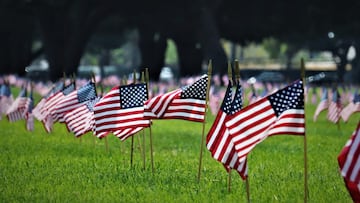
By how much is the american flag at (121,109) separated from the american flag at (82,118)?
88.7 inches

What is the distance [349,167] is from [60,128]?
54.0ft

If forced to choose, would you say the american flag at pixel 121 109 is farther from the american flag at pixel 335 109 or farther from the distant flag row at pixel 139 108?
the american flag at pixel 335 109

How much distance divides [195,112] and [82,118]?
4.32 meters

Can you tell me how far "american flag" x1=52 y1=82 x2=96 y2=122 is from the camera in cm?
1669

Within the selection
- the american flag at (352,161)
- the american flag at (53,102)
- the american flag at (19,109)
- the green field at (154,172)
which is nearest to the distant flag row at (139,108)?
the green field at (154,172)

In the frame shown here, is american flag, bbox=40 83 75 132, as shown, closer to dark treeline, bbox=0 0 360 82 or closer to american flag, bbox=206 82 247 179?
american flag, bbox=206 82 247 179

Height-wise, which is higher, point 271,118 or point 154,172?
point 271,118

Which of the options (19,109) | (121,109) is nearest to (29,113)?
(19,109)

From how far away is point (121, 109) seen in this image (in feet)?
44.3

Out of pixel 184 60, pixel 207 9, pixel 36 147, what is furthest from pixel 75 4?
pixel 36 147

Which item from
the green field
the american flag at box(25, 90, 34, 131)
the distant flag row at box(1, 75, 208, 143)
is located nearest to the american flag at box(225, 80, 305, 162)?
the green field

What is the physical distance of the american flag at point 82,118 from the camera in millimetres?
16047

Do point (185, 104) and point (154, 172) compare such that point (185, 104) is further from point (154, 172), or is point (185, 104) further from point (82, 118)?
point (82, 118)

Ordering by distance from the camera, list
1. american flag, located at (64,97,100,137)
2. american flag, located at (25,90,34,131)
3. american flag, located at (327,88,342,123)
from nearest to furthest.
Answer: american flag, located at (64,97,100,137)
american flag, located at (25,90,34,131)
american flag, located at (327,88,342,123)
